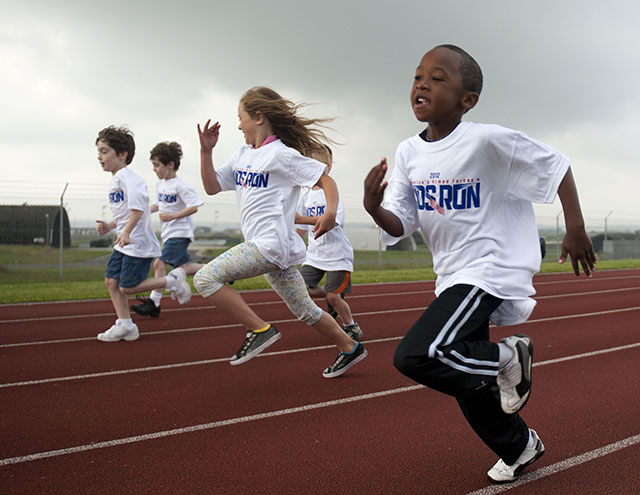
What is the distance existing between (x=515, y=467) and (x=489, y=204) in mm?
1256

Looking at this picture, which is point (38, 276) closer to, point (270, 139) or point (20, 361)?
point (20, 361)

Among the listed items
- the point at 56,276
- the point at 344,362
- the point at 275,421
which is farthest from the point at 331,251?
the point at 56,276

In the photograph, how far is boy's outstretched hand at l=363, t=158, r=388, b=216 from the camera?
2.54 metres

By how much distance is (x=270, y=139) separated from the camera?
450 cm

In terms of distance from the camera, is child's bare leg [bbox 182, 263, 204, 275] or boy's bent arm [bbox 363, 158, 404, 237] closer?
boy's bent arm [bbox 363, 158, 404, 237]

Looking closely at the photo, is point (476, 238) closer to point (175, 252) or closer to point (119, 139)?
point (119, 139)

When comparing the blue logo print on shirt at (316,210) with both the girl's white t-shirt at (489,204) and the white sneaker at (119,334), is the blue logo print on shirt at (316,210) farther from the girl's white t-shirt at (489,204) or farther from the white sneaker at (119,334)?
the girl's white t-shirt at (489,204)

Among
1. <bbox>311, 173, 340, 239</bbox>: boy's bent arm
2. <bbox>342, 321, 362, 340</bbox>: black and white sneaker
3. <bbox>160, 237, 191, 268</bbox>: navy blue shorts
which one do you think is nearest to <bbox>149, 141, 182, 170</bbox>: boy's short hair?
<bbox>160, 237, 191, 268</bbox>: navy blue shorts

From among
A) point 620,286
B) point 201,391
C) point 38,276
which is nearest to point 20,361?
point 201,391

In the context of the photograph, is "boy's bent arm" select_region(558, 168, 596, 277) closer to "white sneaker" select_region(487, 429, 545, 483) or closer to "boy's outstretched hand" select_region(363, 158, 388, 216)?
"boy's outstretched hand" select_region(363, 158, 388, 216)

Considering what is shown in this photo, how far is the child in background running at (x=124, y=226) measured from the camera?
639cm

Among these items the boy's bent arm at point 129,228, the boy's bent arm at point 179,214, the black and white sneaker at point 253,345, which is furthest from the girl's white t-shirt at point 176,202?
the black and white sneaker at point 253,345

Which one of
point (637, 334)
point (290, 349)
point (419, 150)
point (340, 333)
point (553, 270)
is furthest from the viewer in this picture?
point (553, 270)

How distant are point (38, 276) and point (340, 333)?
11122mm
